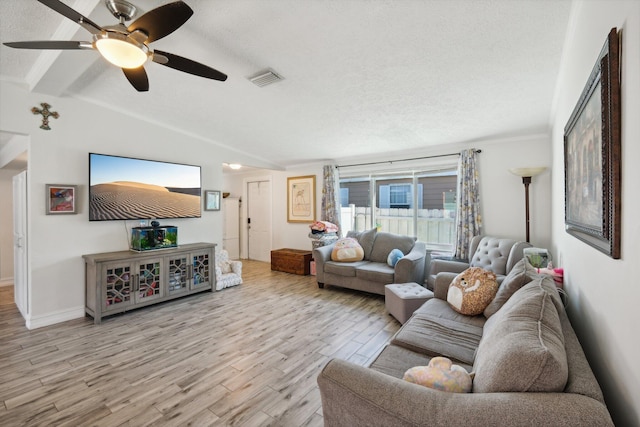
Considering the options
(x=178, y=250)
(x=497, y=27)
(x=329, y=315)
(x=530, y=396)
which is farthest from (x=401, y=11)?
Answer: (x=178, y=250)

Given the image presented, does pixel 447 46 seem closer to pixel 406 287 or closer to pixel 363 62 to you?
pixel 363 62

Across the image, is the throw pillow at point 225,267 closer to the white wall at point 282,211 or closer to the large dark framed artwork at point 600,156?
the white wall at point 282,211

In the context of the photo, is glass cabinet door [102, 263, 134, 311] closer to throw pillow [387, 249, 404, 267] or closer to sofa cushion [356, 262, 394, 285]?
sofa cushion [356, 262, 394, 285]

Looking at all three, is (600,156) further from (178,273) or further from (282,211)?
(282,211)

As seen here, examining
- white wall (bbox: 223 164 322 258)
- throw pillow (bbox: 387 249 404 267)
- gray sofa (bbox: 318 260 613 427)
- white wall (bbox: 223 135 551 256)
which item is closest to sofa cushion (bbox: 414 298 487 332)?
gray sofa (bbox: 318 260 613 427)

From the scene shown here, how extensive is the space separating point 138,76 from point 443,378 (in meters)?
2.75

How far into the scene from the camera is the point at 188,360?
2.46m

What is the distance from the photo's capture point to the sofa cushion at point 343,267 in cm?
425

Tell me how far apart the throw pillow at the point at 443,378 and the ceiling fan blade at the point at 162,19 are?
6.83ft

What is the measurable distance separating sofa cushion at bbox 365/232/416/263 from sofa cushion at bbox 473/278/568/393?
3.19m

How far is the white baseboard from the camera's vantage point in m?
3.11

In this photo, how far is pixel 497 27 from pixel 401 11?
2.21 feet

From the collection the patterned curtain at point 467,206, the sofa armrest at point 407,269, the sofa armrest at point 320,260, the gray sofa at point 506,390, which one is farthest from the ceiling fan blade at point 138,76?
the patterned curtain at point 467,206

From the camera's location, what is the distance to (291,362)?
2.41 meters
